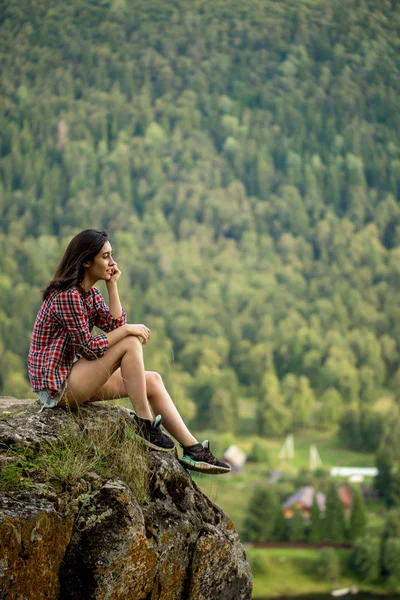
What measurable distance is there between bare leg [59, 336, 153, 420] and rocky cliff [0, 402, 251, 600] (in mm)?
146

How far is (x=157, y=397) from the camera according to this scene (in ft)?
21.9

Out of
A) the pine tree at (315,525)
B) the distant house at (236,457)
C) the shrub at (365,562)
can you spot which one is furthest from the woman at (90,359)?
the distant house at (236,457)

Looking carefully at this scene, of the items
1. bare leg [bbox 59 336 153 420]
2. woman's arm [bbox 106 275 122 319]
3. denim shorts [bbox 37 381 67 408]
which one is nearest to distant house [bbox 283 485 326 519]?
woman's arm [bbox 106 275 122 319]

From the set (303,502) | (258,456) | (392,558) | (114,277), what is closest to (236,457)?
(258,456)

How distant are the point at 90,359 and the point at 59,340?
24cm

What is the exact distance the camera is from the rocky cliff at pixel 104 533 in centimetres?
507

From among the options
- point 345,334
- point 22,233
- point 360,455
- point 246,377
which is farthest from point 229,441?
point 22,233

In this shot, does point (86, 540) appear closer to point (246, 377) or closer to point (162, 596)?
point (162, 596)

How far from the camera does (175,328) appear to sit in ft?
475

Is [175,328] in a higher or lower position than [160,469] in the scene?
lower

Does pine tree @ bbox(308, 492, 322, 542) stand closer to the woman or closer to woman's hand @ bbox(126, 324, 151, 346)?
the woman

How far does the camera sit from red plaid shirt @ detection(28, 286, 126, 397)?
6449mm

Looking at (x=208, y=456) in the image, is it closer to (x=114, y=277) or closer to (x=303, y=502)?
(x=114, y=277)

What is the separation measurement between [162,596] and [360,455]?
11327 cm
